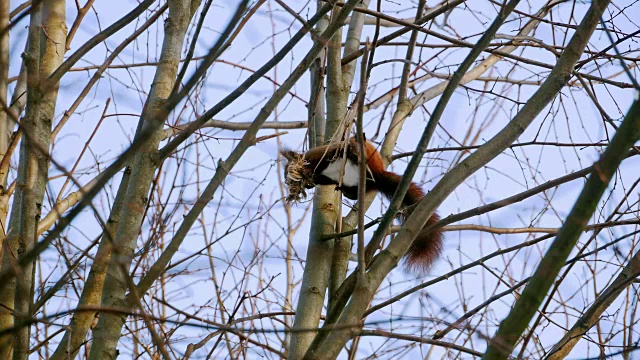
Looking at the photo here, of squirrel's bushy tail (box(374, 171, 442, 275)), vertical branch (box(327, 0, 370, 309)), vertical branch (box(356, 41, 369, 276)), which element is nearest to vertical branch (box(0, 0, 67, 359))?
vertical branch (box(356, 41, 369, 276))

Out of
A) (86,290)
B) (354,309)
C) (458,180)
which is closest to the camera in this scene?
(354,309)

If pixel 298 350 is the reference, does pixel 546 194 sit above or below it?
above

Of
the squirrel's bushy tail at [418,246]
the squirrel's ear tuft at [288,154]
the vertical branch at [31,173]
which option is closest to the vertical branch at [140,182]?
the vertical branch at [31,173]

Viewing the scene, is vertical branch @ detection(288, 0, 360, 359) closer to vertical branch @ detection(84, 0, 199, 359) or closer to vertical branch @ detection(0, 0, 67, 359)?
vertical branch @ detection(84, 0, 199, 359)

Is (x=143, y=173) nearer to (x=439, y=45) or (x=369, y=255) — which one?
(x=369, y=255)

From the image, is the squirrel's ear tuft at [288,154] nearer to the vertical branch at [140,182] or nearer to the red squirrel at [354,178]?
the red squirrel at [354,178]

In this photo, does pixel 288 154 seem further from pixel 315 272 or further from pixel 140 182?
pixel 140 182

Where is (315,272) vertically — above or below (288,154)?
below

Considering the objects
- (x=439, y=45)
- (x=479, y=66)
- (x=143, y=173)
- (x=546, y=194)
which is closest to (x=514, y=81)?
(x=479, y=66)

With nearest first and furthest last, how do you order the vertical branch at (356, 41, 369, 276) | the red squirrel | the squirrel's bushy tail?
1. the vertical branch at (356, 41, 369, 276)
2. the red squirrel
3. the squirrel's bushy tail

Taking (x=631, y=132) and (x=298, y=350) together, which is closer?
(x=631, y=132)

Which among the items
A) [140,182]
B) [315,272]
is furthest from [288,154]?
[140,182]

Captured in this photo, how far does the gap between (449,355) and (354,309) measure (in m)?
1.45

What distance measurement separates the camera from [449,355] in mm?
3164
